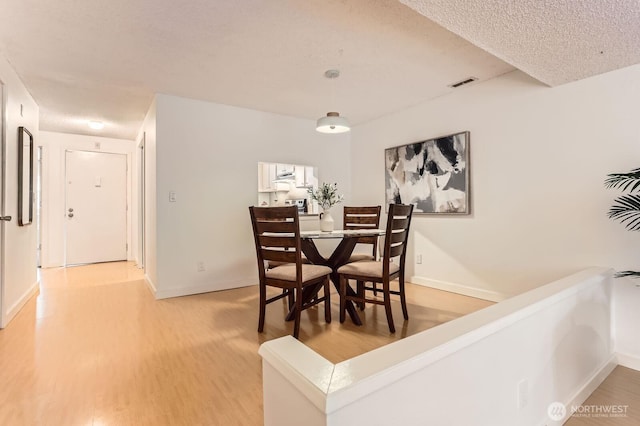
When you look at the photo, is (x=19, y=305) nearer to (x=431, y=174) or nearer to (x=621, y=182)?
(x=431, y=174)

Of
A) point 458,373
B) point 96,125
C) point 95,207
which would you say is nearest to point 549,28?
point 458,373

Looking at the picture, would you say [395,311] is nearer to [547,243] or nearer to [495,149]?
[547,243]

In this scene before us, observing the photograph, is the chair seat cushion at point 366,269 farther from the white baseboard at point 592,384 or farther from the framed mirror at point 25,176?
the framed mirror at point 25,176

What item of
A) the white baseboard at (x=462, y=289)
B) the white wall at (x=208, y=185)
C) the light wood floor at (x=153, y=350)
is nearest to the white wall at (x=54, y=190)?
the light wood floor at (x=153, y=350)

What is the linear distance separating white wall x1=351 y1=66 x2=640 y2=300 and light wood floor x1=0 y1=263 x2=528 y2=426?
48cm

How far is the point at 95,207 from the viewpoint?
5.54 m

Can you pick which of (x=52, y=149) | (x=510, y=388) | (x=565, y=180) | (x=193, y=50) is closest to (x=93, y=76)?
(x=193, y=50)

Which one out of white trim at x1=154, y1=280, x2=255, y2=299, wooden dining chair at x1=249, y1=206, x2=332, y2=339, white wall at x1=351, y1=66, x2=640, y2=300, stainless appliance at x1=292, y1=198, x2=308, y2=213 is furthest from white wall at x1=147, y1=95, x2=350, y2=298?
white wall at x1=351, y1=66, x2=640, y2=300

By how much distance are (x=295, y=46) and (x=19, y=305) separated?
3.52m

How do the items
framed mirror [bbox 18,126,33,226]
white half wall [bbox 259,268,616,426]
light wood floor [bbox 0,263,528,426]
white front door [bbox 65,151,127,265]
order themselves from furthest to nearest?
white front door [bbox 65,151,127,265], framed mirror [bbox 18,126,33,226], light wood floor [bbox 0,263,528,426], white half wall [bbox 259,268,616,426]

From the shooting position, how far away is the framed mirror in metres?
2.98

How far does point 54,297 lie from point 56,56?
252cm

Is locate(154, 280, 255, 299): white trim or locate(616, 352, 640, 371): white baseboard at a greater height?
locate(154, 280, 255, 299): white trim

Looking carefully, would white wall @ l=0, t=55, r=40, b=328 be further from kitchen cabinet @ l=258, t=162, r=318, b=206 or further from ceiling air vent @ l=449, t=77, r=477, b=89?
ceiling air vent @ l=449, t=77, r=477, b=89
